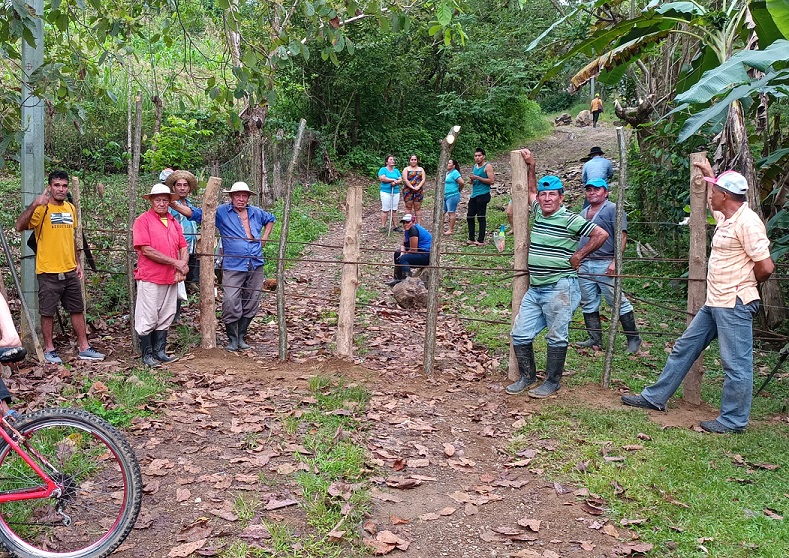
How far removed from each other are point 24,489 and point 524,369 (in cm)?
439

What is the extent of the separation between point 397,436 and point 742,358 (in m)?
2.83

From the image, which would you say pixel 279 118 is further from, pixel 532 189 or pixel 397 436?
pixel 397 436

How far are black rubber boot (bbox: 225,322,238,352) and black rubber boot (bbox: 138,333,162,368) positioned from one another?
84 centimetres

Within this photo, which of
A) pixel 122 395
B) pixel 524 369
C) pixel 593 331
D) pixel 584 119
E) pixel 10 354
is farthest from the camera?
pixel 584 119

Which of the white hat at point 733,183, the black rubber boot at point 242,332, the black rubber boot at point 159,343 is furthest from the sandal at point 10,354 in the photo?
the white hat at point 733,183

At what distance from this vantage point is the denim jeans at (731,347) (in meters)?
5.41

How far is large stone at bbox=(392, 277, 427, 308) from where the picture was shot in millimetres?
9945

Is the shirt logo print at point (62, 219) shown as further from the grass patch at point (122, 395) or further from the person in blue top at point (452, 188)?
the person in blue top at point (452, 188)

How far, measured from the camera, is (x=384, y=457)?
16.8ft

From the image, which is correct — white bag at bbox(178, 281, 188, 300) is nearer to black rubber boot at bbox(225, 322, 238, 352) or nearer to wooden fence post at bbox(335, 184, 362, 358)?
black rubber boot at bbox(225, 322, 238, 352)

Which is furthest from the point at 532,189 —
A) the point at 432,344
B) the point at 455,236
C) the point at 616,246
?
the point at 455,236

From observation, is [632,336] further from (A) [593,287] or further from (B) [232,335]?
(B) [232,335]

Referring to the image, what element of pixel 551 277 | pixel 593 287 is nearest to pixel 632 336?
pixel 593 287

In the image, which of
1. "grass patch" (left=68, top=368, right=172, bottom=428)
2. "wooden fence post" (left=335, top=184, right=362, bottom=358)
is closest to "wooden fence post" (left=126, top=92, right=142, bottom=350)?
"grass patch" (left=68, top=368, right=172, bottom=428)
